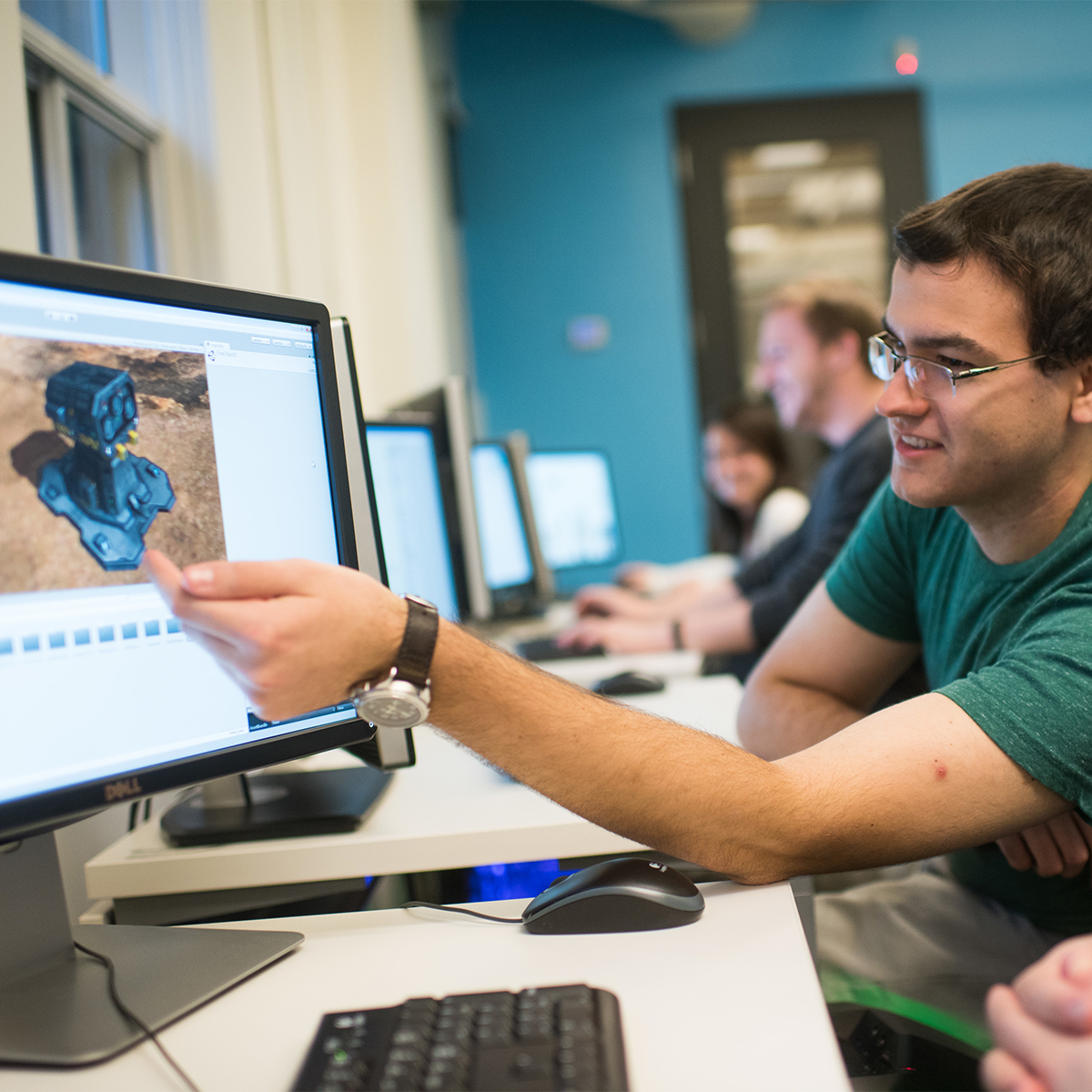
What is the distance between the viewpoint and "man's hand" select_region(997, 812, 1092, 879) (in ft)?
2.79

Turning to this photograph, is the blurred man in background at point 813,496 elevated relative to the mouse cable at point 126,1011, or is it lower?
elevated

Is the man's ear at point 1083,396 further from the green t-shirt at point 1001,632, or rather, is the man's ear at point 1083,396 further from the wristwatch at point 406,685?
the wristwatch at point 406,685

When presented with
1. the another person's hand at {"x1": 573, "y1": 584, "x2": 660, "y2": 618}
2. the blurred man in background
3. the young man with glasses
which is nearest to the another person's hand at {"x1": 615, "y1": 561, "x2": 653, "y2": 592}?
the blurred man in background

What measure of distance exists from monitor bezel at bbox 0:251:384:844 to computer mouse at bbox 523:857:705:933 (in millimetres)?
210

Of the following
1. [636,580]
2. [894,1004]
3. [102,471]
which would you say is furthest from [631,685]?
[636,580]

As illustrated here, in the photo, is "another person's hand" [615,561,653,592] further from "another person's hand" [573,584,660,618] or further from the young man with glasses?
the young man with glasses

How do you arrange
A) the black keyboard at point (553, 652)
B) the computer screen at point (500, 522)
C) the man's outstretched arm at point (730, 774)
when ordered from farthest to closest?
1. the computer screen at point (500, 522)
2. the black keyboard at point (553, 652)
3. the man's outstretched arm at point (730, 774)

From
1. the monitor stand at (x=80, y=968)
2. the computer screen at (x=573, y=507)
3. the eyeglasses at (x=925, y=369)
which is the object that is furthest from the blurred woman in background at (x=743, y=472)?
the monitor stand at (x=80, y=968)

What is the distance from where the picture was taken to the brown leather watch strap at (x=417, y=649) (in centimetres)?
66

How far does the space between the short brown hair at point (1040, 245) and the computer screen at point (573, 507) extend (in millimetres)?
2019

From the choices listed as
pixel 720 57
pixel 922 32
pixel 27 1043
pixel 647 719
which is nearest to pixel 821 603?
pixel 647 719

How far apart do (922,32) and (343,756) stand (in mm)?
4472

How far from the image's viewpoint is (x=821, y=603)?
1220 mm

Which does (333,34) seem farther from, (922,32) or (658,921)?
(922,32)
